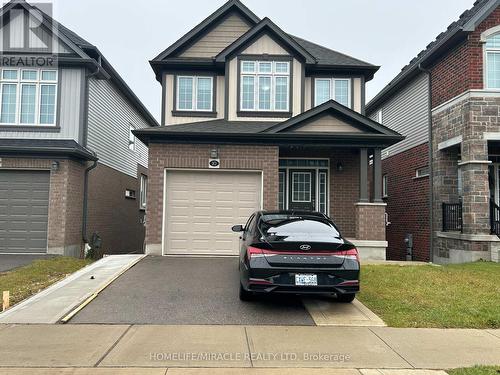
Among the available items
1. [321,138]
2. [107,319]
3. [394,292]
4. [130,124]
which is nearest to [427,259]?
[321,138]

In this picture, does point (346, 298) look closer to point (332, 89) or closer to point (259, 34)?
point (332, 89)

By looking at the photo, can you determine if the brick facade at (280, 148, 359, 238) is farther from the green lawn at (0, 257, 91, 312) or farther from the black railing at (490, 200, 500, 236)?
the green lawn at (0, 257, 91, 312)

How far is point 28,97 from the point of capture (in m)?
13.3

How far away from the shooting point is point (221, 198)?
39.6 ft

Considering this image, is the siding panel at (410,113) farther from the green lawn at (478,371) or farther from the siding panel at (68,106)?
the siding panel at (68,106)

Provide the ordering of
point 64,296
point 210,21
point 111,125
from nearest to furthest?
point 64,296
point 210,21
point 111,125

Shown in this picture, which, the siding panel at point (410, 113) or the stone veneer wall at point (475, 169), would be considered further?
the siding panel at point (410, 113)

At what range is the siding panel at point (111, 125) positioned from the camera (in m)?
14.5

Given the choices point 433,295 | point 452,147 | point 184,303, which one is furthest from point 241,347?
point 452,147

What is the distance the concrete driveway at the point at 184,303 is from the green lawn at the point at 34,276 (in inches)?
61.7

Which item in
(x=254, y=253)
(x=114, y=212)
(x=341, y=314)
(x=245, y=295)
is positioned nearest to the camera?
(x=254, y=253)

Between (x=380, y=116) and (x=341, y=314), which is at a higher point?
(x=380, y=116)

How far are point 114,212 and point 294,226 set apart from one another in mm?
12237

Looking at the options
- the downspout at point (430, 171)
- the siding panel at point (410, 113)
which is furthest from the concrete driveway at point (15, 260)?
the siding panel at point (410, 113)
